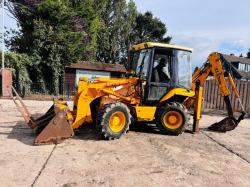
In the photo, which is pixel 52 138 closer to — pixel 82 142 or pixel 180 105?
pixel 82 142

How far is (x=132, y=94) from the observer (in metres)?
7.91

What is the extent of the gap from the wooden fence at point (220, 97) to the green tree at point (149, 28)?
949 inches

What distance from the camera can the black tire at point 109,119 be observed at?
6.90 m

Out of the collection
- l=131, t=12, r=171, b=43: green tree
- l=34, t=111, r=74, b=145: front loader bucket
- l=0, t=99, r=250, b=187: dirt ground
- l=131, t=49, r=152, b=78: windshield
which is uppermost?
l=131, t=12, r=171, b=43: green tree

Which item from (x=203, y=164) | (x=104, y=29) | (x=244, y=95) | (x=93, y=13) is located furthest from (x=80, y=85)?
(x=104, y=29)

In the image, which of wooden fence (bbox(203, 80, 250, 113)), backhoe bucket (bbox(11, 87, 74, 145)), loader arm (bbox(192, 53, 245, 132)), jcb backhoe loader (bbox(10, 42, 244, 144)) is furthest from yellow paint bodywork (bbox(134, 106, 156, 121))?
wooden fence (bbox(203, 80, 250, 113))

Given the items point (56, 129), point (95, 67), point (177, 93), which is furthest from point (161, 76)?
point (95, 67)

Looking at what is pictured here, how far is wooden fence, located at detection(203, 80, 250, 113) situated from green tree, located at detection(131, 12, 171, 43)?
24.1 m

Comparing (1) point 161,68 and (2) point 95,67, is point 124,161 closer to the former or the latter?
(1) point 161,68

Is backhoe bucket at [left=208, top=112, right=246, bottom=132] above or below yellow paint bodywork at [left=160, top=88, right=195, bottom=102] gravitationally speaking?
below

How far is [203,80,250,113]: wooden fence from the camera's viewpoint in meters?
15.6

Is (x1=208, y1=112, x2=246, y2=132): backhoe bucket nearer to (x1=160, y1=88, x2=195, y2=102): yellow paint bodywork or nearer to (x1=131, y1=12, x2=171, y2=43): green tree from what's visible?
(x1=160, y1=88, x2=195, y2=102): yellow paint bodywork

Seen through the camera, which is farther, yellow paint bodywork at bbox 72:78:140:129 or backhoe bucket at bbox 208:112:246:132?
backhoe bucket at bbox 208:112:246:132

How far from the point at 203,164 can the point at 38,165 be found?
297 cm
